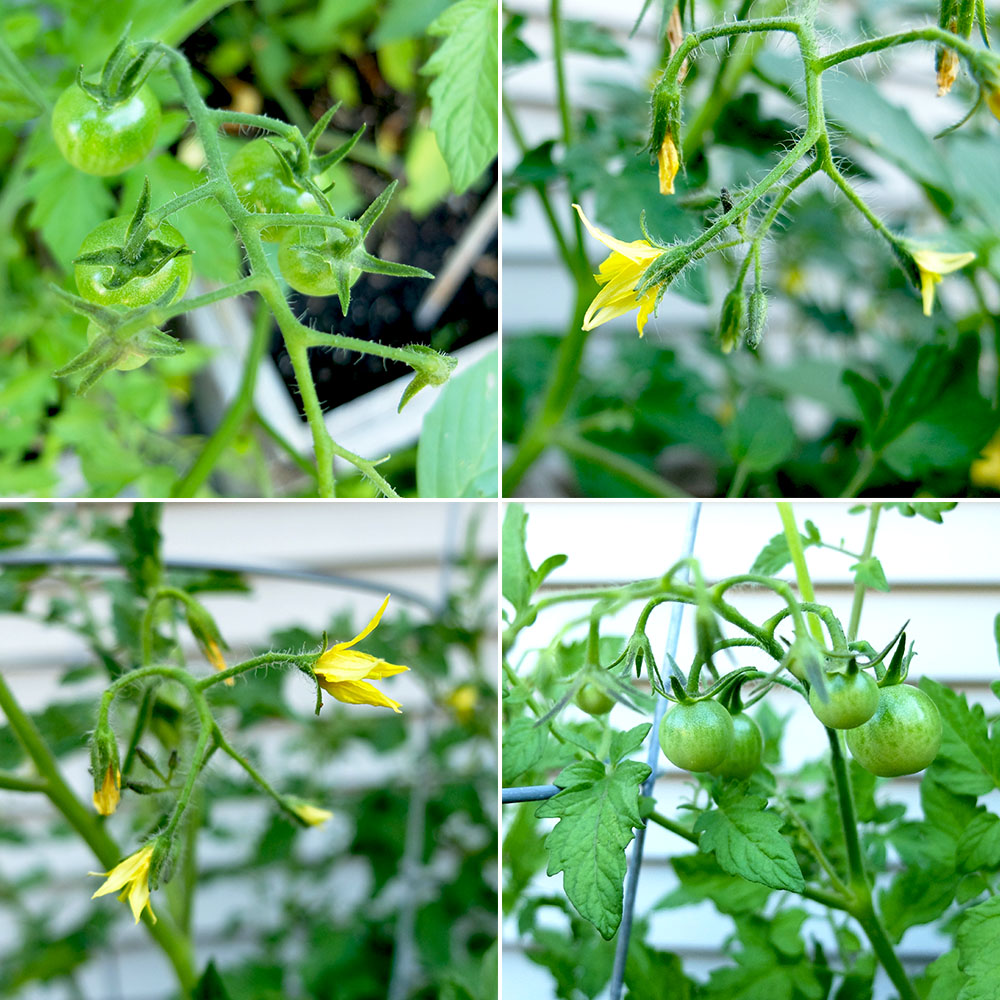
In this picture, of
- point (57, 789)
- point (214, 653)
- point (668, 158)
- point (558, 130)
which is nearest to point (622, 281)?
point (668, 158)

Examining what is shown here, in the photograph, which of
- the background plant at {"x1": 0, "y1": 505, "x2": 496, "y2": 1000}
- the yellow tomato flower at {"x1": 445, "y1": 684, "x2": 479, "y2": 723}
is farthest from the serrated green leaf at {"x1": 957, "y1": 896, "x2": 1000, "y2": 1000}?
the yellow tomato flower at {"x1": 445, "y1": 684, "x2": 479, "y2": 723}

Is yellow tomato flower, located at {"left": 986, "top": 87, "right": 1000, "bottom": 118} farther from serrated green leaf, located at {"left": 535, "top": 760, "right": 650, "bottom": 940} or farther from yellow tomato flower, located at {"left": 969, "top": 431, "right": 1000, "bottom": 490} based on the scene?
yellow tomato flower, located at {"left": 969, "top": 431, "right": 1000, "bottom": 490}

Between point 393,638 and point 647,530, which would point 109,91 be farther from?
point 393,638

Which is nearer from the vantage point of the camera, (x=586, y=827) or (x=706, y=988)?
(x=586, y=827)

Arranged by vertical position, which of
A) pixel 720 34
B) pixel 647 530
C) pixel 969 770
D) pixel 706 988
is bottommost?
pixel 706 988

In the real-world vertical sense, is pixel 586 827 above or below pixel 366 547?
below

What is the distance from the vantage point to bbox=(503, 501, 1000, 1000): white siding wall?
447 mm

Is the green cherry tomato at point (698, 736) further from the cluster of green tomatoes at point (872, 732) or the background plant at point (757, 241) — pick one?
the background plant at point (757, 241)

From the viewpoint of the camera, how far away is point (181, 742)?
0.52 meters

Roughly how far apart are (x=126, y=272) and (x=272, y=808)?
584 mm

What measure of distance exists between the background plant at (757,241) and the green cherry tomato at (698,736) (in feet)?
0.45

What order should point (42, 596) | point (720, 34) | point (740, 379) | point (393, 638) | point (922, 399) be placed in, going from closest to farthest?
1. point (720, 34)
2. point (922, 399)
3. point (393, 638)
4. point (740, 379)
5. point (42, 596)

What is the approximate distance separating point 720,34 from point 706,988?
46 cm

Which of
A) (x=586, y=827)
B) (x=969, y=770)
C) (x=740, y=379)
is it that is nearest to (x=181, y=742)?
(x=586, y=827)
